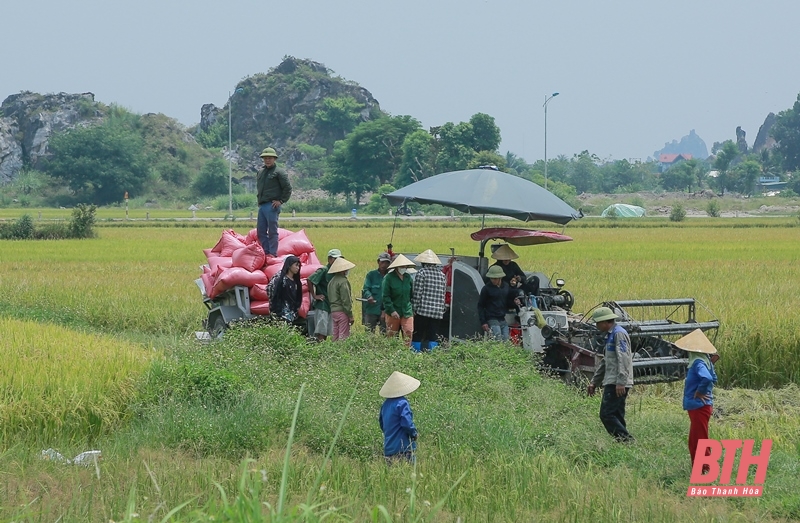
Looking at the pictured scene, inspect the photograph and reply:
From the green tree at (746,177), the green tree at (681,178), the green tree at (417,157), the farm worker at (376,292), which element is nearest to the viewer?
the farm worker at (376,292)

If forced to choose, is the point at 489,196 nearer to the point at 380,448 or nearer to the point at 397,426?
the point at 380,448

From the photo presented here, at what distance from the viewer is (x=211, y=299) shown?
1323cm

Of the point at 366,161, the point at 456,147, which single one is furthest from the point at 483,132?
the point at 366,161

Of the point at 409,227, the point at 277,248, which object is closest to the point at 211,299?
the point at 277,248

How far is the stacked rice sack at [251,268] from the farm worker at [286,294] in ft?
1.30

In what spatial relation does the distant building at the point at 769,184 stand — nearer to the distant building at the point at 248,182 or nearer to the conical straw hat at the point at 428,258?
the distant building at the point at 248,182

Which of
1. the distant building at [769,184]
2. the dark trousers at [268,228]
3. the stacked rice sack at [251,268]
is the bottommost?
the stacked rice sack at [251,268]

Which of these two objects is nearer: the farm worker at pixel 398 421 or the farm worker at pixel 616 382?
the farm worker at pixel 398 421

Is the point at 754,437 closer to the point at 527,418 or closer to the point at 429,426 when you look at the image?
the point at 527,418

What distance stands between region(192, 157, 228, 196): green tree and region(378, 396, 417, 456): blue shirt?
81829 millimetres

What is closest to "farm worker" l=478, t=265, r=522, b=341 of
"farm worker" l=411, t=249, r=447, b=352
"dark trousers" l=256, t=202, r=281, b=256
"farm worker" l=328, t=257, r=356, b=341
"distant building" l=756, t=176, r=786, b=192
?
"farm worker" l=411, t=249, r=447, b=352

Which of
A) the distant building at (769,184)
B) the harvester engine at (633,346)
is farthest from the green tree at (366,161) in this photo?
the harvester engine at (633,346)

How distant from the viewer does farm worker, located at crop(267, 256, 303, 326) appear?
12.0 metres

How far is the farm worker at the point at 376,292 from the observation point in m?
12.4
